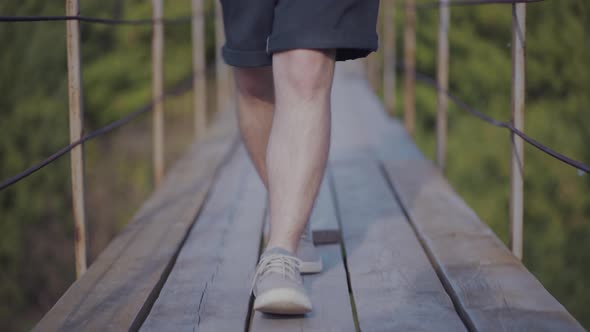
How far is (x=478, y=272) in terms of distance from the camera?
158 cm

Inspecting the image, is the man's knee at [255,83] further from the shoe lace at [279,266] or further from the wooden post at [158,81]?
the wooden post at [158,81]

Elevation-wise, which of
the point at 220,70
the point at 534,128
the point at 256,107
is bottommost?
the point at 534,128

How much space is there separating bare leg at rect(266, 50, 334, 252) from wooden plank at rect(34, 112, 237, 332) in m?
0.29

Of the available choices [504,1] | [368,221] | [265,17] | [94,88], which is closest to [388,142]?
[368,221]

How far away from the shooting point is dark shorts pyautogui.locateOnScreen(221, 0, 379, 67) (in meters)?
1.42

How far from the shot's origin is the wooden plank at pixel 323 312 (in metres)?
1.33

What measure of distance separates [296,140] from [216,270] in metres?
0.39

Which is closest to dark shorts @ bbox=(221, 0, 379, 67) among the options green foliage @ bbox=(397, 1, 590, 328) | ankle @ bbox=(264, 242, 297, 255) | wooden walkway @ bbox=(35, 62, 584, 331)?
ankle @ bbox=(264, 242, 297, 255)

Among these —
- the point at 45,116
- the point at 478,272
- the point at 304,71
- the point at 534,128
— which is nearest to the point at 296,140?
the point at 304,71

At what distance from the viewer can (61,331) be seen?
1.31 meters

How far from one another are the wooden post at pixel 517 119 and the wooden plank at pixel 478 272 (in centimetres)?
6

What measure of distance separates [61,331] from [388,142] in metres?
2.41

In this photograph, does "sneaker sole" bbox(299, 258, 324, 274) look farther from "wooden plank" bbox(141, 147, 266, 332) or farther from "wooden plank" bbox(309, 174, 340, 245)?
"wooden plank" bbox(309, 174, 340, 245)

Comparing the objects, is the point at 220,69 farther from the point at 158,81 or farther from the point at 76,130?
the point at 76,130
